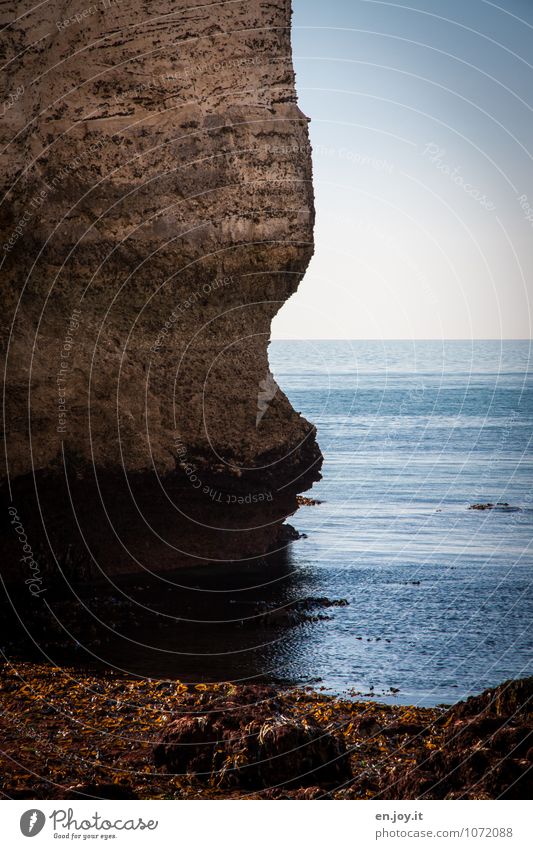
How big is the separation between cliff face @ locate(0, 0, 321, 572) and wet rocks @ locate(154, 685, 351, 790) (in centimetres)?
930

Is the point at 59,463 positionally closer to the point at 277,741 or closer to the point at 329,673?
the point at 329,673

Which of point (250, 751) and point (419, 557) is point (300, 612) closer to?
point (419, 557)

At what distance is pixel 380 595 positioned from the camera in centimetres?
1980

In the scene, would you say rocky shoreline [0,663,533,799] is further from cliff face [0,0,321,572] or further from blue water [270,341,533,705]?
cliff face [0,0,321,572]

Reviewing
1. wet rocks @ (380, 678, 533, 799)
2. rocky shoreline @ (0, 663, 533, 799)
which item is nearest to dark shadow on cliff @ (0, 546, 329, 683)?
rocky shoreline @ (0, 663, 533, 799)

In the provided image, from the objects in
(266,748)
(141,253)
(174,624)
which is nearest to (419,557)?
(174,624)

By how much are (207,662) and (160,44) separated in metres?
10.7

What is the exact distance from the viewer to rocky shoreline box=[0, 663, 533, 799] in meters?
10.0

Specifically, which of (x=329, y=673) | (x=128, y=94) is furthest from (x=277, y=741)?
(x=128, y=94)

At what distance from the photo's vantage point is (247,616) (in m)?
18.4

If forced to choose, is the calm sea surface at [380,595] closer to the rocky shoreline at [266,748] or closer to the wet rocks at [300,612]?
the wet rocks at [300,612]

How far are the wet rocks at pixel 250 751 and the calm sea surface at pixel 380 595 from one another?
3346 mm

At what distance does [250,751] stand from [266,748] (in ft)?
0.53

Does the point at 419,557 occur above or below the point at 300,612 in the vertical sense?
above
